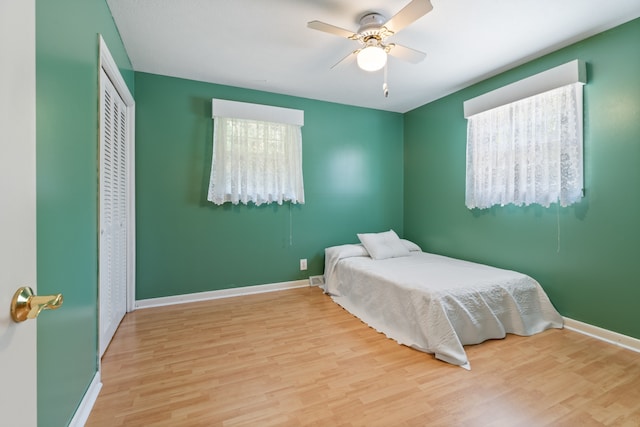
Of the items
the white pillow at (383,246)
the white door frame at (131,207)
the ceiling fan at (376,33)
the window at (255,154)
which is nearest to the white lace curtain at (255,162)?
the window at (255,154)

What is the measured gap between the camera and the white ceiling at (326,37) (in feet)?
6.48

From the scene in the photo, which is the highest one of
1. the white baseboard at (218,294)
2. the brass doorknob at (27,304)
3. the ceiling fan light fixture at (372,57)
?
the ceiling fan light fixture at (372,57)

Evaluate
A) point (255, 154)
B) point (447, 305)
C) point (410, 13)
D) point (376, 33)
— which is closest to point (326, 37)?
point (376, 33)

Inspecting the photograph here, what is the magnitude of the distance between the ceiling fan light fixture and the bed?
173 centimetres

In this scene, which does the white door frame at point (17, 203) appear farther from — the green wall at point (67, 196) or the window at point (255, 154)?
the window at point (255, 154)

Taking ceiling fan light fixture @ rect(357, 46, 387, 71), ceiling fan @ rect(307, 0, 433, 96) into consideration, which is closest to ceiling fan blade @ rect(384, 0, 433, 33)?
ceiling fan @ rect(307, 0, 433, 96)

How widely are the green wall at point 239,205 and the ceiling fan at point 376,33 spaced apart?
1.69 meters

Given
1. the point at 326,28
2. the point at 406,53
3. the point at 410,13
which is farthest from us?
the point at 406,53

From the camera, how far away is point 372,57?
198 cm

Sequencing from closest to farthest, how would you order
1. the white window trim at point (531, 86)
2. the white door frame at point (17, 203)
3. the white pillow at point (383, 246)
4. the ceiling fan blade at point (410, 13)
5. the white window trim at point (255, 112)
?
1. the white door frame at point (17, 203)
2. the ceiling fan blade at point (410, 13)
3. the white window trim at point (531, 86)
4. the white window trim at point (255, 112)
5. the white pillow at point (383, 246)

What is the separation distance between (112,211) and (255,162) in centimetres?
154

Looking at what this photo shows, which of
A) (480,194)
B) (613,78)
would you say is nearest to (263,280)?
(480,194)

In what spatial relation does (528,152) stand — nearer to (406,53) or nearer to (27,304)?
(406,53)

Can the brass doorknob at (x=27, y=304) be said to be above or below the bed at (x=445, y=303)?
above
